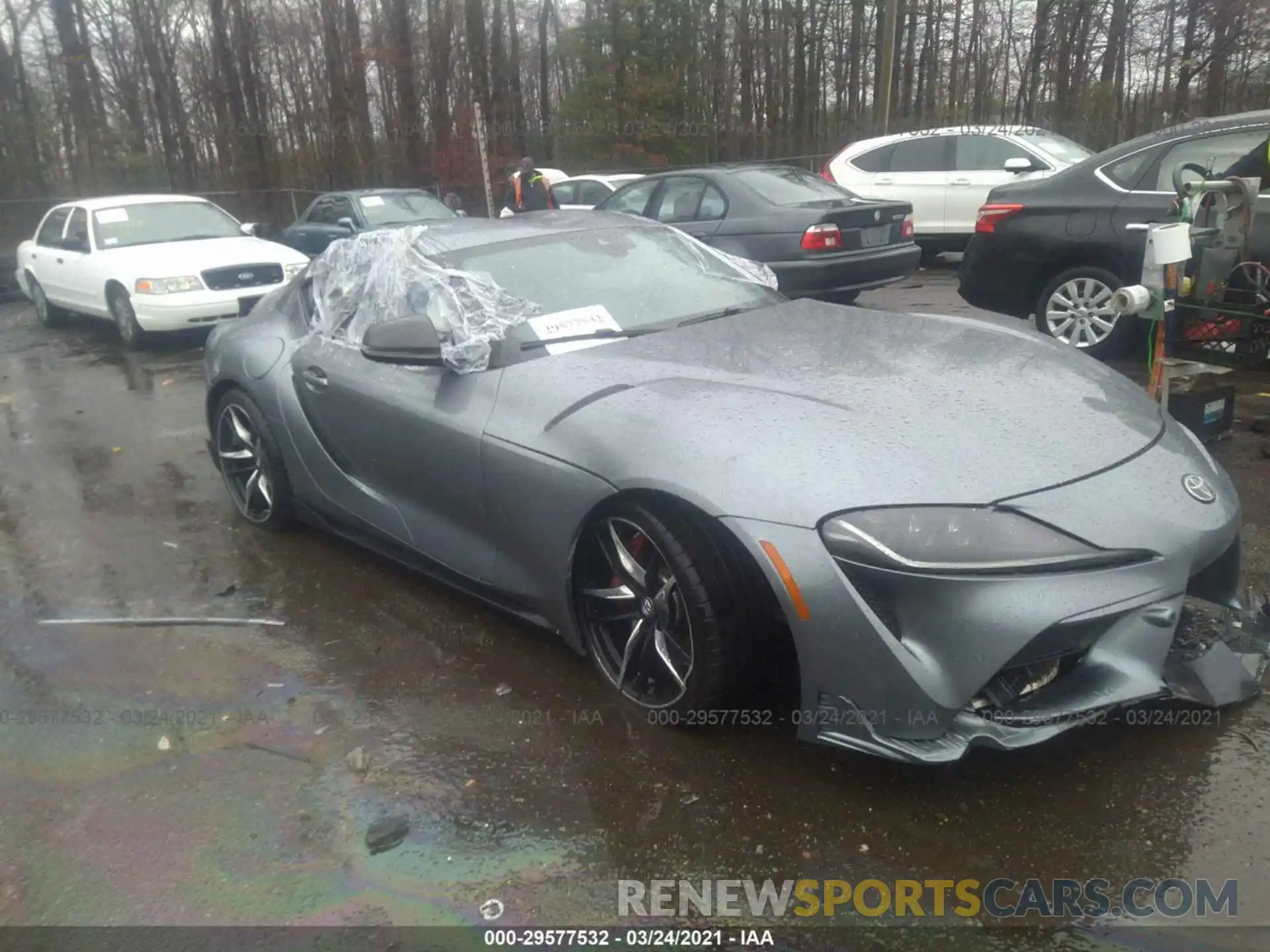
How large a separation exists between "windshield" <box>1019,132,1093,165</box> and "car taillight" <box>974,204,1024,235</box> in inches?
202

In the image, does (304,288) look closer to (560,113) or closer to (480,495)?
(480,495)

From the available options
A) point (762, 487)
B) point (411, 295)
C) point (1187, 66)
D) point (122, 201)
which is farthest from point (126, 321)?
point (1187, 66)

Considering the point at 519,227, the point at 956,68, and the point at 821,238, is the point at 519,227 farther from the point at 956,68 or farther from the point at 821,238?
the point at 956,68

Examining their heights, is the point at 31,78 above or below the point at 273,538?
above

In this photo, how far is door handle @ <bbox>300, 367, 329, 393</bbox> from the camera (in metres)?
4.07

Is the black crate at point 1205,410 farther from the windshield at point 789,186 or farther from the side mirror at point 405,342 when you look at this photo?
the windshield at point 789,186

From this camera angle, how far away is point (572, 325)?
364cm

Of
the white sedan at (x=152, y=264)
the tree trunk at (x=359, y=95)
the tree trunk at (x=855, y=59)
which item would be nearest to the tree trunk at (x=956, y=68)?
the tree trunk at (x=855, y=59)

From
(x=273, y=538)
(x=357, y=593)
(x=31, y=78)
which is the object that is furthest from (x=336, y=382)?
(x=31, y=78)

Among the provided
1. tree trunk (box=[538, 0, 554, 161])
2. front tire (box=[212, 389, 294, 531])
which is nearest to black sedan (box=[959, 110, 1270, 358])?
front tire (box=[212, 389, 294, 531])

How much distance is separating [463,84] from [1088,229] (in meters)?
29.5

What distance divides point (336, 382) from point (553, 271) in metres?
0.94

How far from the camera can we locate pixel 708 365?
3289 mm

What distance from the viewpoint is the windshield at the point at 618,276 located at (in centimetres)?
381
